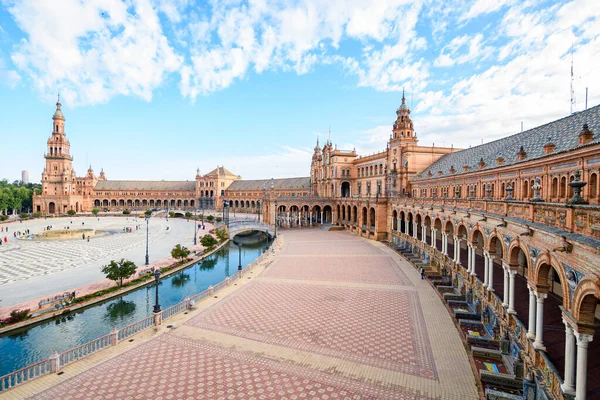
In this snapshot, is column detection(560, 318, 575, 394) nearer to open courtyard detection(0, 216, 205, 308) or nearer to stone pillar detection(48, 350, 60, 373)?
stone pillar detection(48, 350, 60, 373)

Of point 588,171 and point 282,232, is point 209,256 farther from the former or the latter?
point 588,171

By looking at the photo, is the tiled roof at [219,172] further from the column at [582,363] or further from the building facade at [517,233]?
the column at [582,363]

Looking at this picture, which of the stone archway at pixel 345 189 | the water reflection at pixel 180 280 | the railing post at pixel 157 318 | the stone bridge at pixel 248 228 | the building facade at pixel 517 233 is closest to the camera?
the building facade at pixel 517 233

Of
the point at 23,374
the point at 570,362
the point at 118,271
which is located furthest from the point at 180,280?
the point at 570,362

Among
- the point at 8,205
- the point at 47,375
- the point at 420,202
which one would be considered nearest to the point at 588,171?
the point at 420,202

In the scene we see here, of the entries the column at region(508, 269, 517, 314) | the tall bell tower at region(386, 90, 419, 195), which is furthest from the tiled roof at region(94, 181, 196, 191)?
the column at region(508, 269, 517, 314)

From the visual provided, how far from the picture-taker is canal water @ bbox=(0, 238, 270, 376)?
16250 mm

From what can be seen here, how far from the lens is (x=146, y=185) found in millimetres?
115125

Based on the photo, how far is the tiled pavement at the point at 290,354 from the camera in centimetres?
1104

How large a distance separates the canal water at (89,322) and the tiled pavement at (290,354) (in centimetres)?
556

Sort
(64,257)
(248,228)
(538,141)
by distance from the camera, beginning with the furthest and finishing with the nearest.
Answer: (248,228)
(64,257)
(538,141)

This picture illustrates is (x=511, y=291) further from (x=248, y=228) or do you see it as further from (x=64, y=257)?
(x=248, y=228)

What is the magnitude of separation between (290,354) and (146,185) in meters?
116

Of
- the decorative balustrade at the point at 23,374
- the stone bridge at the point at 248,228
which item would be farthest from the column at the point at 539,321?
the stone bridge at the point at 248,228
